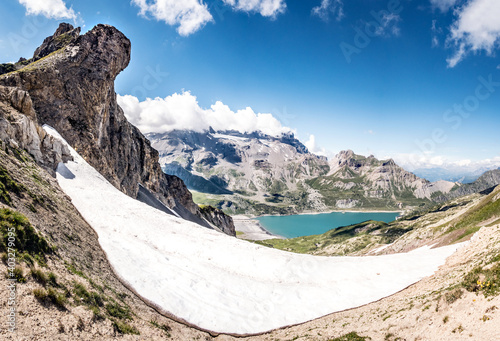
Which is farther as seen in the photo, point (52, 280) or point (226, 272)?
point (226, 272)

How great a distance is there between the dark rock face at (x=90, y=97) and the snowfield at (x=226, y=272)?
25.2m

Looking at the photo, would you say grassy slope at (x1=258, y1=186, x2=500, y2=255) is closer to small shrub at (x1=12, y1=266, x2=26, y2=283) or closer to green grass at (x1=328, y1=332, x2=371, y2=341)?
green grass at (x1=328, y1=332, x2=371, y2=341)

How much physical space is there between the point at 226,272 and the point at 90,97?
192 feet

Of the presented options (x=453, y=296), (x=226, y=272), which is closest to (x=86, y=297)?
(x=226, y=272)

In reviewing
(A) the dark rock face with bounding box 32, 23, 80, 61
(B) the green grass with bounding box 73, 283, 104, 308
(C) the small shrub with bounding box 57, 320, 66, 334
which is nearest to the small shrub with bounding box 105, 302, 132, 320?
(B) the green grass with bounding box 73, 283, 104, 308

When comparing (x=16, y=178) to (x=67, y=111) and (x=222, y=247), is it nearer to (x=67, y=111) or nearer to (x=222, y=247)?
(x=222, y=247)

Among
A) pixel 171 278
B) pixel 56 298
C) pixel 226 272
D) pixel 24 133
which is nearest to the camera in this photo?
pixel 56 298

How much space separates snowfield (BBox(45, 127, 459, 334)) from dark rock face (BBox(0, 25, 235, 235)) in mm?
25225

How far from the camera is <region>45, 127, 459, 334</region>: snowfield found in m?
19.5

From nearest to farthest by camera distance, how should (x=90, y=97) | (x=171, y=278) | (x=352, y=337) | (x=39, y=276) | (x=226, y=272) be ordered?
(x=39, y=276)
(x=352, y=337)
(x=171, y=278)
(x=226, y=272)
(x=90, y=97)

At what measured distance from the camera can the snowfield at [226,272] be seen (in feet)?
63.9

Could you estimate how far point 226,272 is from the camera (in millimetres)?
24375

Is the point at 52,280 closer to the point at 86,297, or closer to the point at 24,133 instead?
the point at 86,297

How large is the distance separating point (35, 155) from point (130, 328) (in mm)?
33452
